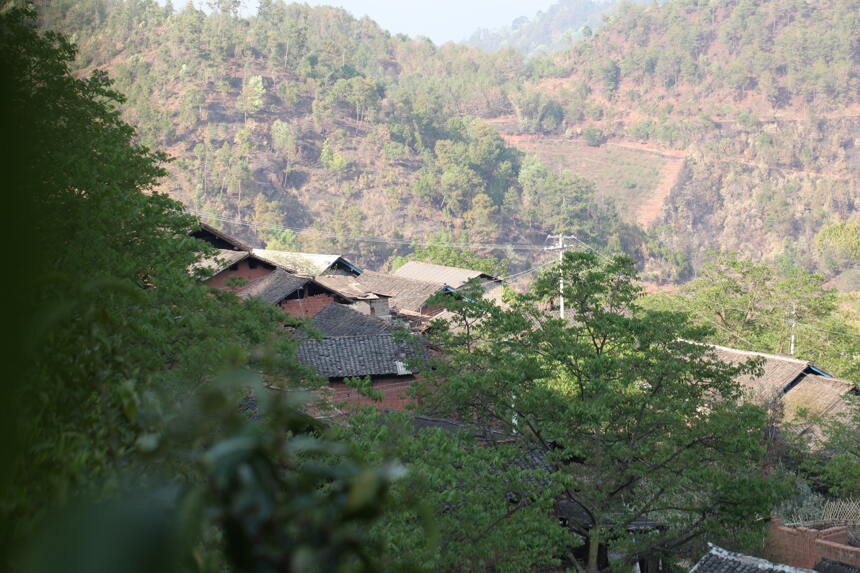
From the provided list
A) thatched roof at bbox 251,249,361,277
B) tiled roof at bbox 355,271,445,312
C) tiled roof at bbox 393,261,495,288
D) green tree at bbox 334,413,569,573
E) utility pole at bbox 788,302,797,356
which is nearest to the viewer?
green tree at bbox 334,413,569,573

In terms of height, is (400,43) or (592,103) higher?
(400,43)

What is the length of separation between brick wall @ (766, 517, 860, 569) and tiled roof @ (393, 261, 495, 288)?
981 inches

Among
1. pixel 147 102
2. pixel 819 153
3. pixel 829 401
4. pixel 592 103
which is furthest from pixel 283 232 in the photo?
pixel 819 153

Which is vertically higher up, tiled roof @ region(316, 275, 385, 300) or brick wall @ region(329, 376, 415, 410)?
brick wall @ region(329, 376, 415, 410)

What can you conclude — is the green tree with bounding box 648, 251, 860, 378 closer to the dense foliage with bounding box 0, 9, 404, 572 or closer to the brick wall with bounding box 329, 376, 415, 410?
the brick wall with bounding box 329, 376, 415, 410

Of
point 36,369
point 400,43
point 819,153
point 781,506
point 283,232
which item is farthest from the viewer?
point 400,43

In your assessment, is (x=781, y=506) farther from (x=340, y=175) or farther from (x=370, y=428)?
(x=340, y=175)

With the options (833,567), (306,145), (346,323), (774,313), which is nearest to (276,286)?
(346,323)

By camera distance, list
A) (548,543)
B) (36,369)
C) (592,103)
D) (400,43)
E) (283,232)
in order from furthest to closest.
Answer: (400,43)
(592,103)
(283,232)
(548,543)
(36,369)

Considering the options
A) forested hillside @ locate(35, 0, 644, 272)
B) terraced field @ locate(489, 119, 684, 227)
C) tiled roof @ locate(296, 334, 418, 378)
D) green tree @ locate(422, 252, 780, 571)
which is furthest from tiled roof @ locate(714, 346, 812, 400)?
terraced field @ locate(489, 119, 684, 227)

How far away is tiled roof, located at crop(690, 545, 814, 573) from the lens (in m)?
13.9

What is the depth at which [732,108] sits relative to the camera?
107812 mm

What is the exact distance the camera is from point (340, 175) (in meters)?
82.1

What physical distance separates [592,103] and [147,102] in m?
61.0
